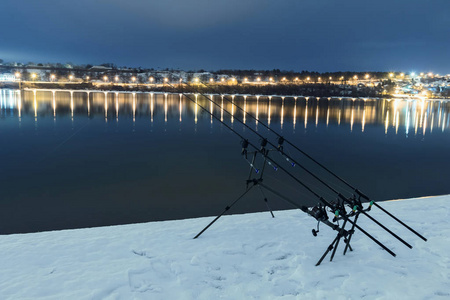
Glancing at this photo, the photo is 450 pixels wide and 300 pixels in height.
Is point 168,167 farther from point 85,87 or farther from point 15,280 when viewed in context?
point 85,87

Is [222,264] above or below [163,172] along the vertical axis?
above

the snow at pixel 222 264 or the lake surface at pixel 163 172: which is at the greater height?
the snow at pixel 222 264

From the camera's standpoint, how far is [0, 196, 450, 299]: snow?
4.26 meters

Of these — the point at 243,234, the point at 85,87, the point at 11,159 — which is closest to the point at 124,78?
the point at 85,87

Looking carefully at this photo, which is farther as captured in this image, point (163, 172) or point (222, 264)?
point (163, 172)

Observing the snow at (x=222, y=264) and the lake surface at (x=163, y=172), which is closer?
the snow at (x=222, y=264)

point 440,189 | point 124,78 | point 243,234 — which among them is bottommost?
point 440,189

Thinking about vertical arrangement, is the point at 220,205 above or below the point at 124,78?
below

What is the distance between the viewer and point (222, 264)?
503 cm

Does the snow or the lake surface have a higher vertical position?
the snow

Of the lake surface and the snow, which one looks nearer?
the snow

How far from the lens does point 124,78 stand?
593 feet

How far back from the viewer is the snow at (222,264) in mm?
4262

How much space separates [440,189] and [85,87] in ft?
464
